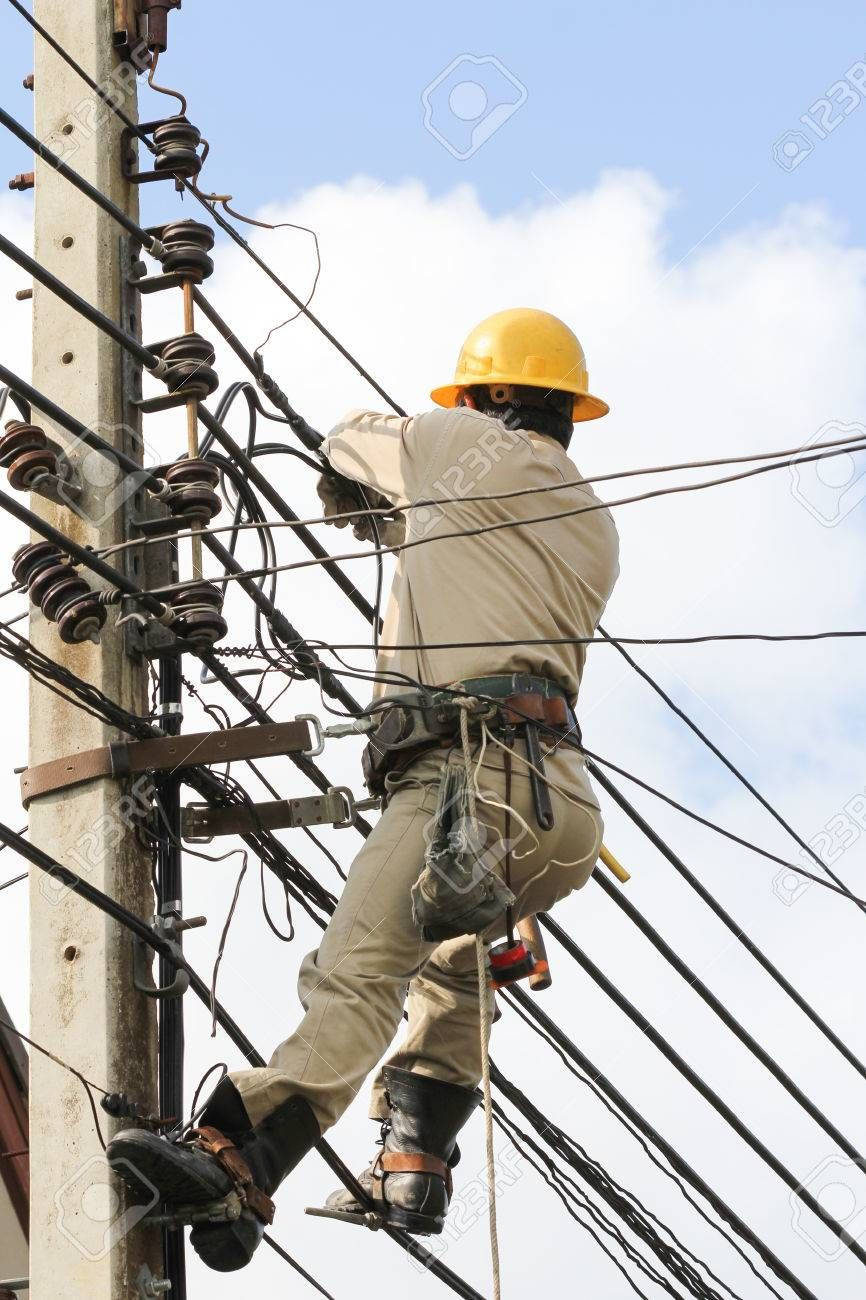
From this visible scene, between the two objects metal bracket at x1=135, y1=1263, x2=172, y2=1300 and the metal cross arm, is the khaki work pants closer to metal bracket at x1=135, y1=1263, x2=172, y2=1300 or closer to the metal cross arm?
the metal cross arm

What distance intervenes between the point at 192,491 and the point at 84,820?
895 millimetres

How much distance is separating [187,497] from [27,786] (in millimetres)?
848

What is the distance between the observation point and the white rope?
480 centimetres

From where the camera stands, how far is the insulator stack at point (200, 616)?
5.23m

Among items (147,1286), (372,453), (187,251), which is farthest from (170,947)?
(187,251)

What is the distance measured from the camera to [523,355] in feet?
20.0

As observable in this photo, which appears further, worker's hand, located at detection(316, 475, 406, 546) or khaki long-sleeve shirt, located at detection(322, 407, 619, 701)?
worker's hand, located at detection(316, 475, 406, 546)

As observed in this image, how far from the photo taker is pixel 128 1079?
16.2 ft

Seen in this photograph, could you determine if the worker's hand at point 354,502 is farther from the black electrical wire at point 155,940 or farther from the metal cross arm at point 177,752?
the black electrical wire at point 155,940

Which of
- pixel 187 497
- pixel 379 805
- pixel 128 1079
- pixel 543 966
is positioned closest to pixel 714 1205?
pixel 543 966

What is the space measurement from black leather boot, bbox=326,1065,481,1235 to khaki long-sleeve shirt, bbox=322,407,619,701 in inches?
43.0

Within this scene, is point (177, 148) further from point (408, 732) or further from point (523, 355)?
point (408, 732)

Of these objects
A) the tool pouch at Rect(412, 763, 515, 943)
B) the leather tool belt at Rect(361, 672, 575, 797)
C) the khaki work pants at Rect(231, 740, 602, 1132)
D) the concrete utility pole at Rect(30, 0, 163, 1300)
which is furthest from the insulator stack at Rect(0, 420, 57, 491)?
the tool pouch at Rect(412, 763, 515, 943)

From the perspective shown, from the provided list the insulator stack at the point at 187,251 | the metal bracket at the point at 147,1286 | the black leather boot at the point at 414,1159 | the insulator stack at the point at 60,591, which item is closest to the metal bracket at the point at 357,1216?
the black leather boot at the point at 414,1159
